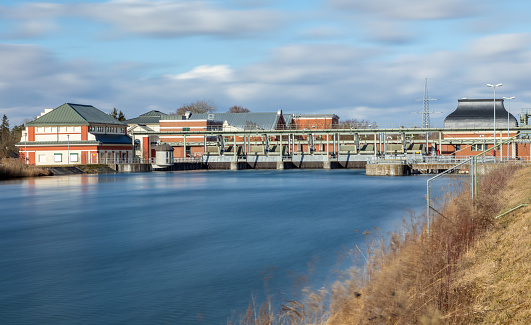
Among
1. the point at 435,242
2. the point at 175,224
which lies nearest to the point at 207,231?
the point at 175,224

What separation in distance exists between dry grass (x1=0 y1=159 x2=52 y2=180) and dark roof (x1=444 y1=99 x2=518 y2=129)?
7351 cm

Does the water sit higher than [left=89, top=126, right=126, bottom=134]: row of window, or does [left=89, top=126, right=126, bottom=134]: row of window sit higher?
[left=89, top=126, right=126, bottom=134]: row of window

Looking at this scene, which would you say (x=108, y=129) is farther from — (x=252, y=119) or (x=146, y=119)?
(x=252, y=119)

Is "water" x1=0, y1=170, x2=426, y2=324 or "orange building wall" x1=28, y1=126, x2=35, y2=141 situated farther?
"orange building wall" x1=28, y1=126, x2=35, y2=141

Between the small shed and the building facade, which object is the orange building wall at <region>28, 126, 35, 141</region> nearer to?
the building facade

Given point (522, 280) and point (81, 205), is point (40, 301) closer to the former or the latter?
point (522, 280)

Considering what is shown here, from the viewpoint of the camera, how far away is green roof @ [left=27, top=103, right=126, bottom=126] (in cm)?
9950

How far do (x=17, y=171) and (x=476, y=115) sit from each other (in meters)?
80.3

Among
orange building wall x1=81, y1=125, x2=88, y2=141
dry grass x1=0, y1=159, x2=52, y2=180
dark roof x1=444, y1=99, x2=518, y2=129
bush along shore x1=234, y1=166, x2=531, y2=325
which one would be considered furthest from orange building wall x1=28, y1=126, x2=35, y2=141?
bush along shore x1=234, y1=166, x2=531, y2=325

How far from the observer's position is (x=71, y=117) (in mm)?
100312

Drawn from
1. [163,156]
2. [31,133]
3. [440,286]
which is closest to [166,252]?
[440,286]

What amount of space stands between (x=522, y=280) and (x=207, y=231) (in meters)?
19.4

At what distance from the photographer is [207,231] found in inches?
1141

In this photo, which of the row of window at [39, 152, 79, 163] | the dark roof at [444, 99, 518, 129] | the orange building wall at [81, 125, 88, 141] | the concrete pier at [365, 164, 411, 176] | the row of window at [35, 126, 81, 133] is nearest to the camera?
the concrete pier at [365, 164, 411, 176]
